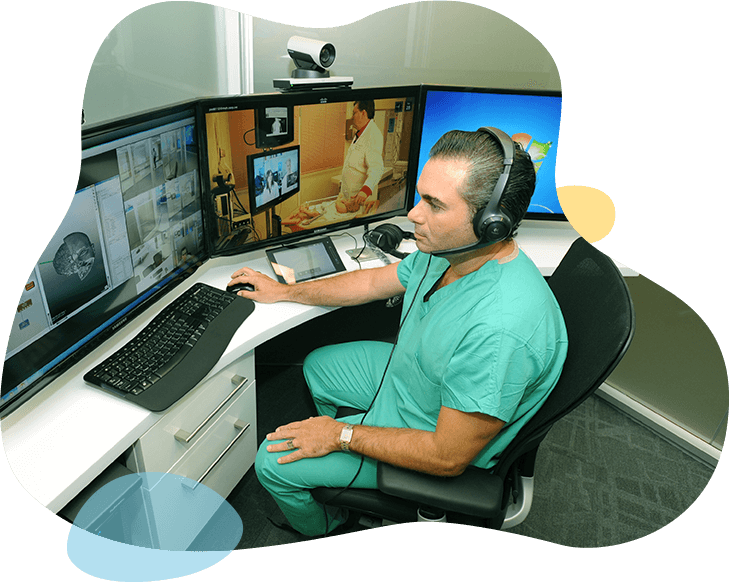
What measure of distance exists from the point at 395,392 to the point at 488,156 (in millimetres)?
564

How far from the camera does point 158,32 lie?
147 centimetres

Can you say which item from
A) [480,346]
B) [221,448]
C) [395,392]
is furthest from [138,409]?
[480,346]

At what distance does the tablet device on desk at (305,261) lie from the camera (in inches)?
60.5

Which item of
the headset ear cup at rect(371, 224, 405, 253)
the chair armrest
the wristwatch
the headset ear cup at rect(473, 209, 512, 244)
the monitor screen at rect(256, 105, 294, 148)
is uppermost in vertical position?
the monitor screen at rect(256, 105, 294, 148)

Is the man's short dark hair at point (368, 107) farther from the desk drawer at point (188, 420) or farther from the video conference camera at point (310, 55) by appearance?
the desk drawer at point (188, 420)

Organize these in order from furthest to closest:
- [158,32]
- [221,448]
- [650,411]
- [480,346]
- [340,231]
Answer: [650,411] → [340,231] → [158,32] → [221,448] → [480,346]

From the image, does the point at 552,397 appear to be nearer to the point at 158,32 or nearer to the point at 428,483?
the point at 428,483

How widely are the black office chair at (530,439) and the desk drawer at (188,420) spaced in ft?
1.03

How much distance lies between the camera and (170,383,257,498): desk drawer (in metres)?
1.24

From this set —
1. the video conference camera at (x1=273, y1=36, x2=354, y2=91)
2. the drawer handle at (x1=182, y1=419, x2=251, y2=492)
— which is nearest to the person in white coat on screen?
the video conference camera at (x1=273, y1=36, x2=354, y2=91)

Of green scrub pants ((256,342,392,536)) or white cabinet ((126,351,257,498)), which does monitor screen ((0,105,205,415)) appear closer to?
white cabinet ((126,351,257,498))

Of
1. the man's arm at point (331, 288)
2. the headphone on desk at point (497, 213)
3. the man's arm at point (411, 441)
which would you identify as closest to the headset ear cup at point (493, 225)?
the headphone on desk at point (497, 213)

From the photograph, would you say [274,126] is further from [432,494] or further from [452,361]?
[432,494]

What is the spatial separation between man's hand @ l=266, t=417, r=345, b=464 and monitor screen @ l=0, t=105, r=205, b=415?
Result: 0.44m
